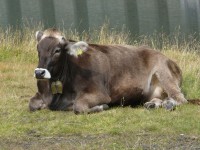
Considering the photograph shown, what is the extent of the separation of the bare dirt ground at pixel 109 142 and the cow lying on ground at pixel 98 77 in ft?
4.84

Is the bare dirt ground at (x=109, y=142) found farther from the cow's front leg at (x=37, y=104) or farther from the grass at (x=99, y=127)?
the cow's front leg at (x=37, y=104)

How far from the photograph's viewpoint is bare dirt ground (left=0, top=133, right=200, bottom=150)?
6.17 metres

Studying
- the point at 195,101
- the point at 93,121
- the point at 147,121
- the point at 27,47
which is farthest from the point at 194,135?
the point at 27,47

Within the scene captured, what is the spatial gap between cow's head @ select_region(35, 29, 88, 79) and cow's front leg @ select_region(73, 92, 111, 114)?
565mm

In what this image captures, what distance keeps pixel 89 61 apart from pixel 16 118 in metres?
1.54

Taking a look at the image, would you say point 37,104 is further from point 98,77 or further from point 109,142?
point 109,142

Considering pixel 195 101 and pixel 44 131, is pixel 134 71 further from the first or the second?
pixel 44 131

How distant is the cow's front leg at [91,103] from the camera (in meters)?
8.23

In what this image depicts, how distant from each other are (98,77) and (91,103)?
0.51m

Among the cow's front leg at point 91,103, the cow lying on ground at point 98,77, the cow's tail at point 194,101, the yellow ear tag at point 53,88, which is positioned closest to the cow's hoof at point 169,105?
the cow lying on ground at point 98,77

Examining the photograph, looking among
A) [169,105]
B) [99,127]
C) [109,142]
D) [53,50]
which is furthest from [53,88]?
[109,142]

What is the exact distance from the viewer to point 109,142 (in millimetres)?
6383

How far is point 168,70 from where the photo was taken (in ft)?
30.2

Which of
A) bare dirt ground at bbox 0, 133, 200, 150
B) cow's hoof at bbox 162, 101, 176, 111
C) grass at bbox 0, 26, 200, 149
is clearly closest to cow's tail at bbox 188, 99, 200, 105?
grass at bbox 0, 26, 200, 149
